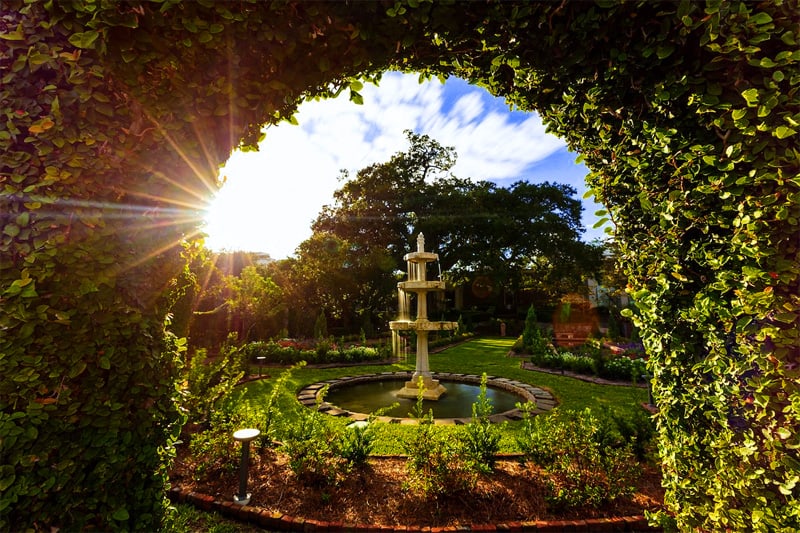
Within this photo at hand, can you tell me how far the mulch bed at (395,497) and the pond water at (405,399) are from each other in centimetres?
300

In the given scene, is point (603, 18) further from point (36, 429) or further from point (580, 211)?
point (580, 211)

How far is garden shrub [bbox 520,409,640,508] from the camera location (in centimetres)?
328

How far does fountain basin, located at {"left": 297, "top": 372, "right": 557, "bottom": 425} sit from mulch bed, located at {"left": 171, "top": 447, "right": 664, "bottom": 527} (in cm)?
126

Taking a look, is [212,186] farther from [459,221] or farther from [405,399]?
[459,221]

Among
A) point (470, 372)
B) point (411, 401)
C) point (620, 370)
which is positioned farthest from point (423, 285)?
point (620, 370)

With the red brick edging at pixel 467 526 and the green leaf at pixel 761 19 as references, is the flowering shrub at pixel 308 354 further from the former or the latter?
the green leaf at pixel 761 19

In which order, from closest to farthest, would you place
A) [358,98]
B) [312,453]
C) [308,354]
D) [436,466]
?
[358,98] → [436,466] → [312,453] → [308,354]

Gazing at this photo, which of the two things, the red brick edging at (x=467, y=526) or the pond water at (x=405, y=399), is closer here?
the red brick edging at (x=467, y=526)

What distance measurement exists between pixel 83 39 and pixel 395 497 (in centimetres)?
405

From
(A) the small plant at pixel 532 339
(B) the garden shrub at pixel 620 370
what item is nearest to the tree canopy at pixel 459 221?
(A) the small plant at pixel 532 339

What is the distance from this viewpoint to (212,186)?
237 centimetres

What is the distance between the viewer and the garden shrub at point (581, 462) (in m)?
3.28

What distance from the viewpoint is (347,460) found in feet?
12.7

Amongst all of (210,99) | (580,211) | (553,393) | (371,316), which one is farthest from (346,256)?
(210,99)
